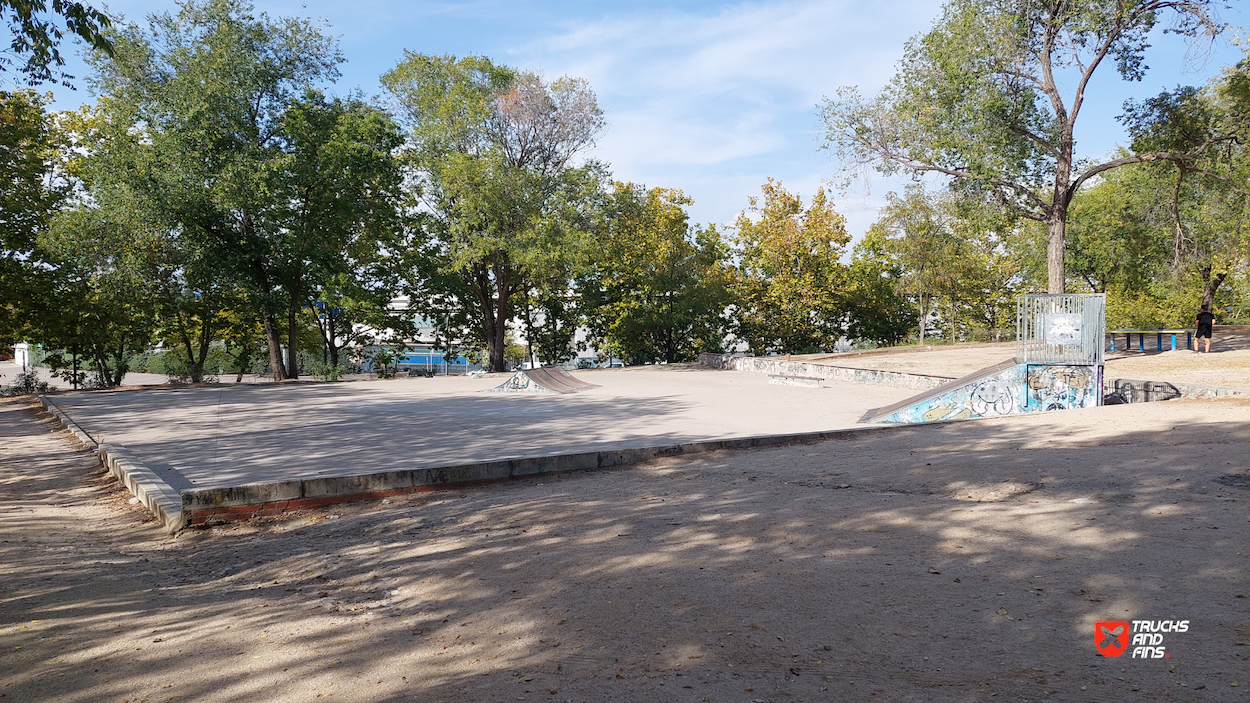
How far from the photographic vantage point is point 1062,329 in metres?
13.5

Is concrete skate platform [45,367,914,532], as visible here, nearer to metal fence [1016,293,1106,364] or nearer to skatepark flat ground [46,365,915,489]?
skatepark flat ground [46,365,915,489]

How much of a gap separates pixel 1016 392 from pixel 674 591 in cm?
1176

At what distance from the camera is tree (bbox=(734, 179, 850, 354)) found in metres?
32.8

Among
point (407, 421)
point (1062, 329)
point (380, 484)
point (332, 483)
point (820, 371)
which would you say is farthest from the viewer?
point (820, 371)

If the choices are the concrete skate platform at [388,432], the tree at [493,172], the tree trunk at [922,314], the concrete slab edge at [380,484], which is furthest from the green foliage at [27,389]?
the tree trunk at [922,314]

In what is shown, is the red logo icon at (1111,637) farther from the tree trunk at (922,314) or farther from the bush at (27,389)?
the tree trunk at (922,314)

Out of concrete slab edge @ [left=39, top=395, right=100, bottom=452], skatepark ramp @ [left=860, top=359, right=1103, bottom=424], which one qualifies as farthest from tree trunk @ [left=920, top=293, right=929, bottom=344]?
concrete slab edge @ [left=39, top=395, right=100, bottom=452]

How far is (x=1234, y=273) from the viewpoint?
3453 centimetres

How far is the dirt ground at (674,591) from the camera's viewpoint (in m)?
3.19

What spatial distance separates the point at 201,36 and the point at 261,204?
19.9ft

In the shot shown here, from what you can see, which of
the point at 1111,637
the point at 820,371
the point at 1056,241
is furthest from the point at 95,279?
the point at 1056,241

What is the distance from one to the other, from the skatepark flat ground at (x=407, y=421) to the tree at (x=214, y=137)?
4579mm

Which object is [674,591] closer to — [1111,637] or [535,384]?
[1111,637]

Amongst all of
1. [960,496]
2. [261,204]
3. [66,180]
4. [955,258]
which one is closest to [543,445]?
[960,496]
